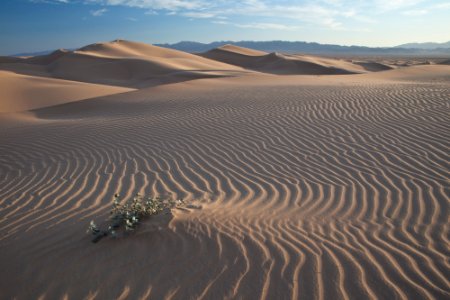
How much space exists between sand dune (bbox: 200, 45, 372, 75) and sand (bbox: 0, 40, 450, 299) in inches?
1095

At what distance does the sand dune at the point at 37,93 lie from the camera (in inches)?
584

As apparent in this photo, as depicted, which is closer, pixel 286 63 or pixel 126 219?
pixel 126 219

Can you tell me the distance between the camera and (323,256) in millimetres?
3152

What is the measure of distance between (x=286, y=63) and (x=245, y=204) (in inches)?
1493

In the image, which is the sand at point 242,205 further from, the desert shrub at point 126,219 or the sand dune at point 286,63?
the sand dune at point 286,63

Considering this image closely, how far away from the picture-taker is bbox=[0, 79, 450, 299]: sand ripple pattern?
290 cm

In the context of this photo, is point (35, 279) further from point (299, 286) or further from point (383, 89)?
point (383, 89)

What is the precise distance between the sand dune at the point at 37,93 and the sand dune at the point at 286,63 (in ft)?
78.9

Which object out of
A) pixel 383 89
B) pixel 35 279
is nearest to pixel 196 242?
pixel 35 279

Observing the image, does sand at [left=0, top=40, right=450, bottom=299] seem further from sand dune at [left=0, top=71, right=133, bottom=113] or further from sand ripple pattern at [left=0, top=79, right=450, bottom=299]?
sand dune at [left=0, top=71, right=133, bottom=113]

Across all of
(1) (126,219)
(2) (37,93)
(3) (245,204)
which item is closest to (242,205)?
(3) (245,204)

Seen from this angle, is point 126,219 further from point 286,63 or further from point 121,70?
point 286,63

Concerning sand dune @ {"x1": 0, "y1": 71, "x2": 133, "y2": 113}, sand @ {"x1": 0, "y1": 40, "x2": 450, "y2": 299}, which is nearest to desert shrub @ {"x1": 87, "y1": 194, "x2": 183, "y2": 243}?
sand @ {"x1": 0, "y1": 40, "x2": 450, "y2": 299}

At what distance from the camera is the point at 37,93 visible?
1658 centimetres
